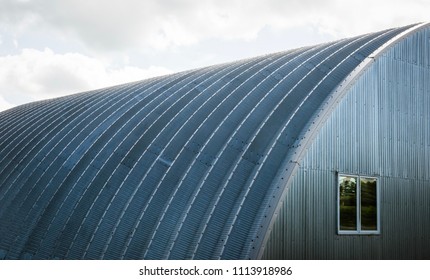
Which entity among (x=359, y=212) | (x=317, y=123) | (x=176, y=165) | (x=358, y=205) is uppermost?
(x=317, y=123)

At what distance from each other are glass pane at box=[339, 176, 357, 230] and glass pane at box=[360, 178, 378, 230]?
0.43m

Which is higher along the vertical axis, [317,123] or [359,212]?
[317,123]

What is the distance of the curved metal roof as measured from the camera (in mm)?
15242

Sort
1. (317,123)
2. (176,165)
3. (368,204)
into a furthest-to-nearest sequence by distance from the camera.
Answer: (368,204)
(176,165)
(317,123)

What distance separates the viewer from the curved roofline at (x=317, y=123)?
1435 cm

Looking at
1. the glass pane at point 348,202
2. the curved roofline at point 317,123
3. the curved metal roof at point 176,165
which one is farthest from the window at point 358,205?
the curved metal roof at point 176,165

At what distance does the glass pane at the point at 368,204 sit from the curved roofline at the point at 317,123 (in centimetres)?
281

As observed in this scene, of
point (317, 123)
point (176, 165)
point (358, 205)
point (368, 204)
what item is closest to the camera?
point (317, 123)

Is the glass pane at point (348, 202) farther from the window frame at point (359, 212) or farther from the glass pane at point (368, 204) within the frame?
the glass pane at point (368, 204)

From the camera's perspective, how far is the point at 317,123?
644 inches

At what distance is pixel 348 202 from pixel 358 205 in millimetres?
517

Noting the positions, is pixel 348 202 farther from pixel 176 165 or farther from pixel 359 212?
pixel 176 165

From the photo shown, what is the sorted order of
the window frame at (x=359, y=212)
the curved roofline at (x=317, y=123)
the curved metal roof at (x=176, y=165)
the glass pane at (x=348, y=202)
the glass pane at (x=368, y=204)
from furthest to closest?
the glass pane at (x=368, y=204) < the glass pane at (x=348, y=202) < the window frame at (x=359, y=212) < the curved metal roof at (x=176, y=165) < the curved roofline at (x=317, y=123)

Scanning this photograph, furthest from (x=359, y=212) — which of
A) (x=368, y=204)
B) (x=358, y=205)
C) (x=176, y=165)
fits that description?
(x=176, y=165)
